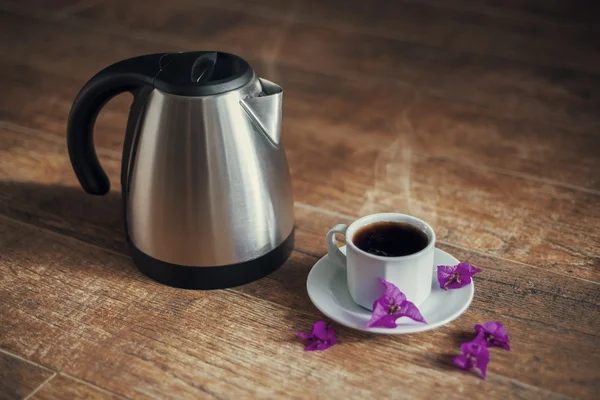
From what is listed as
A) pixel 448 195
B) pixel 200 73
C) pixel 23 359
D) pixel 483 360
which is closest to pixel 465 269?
pixel 483 360

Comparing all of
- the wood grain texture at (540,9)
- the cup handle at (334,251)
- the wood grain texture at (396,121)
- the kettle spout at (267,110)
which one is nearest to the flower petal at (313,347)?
the cup handle at (334,251)

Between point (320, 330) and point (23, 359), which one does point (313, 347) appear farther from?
point (23, 359)


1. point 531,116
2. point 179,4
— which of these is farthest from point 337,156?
point 179,4

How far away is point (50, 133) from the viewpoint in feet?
4.18

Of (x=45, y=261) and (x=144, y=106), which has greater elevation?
(x=144, y=106)

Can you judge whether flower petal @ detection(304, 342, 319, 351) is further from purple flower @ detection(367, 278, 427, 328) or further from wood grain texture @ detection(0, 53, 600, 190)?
wood grain texture @ detection(0, 53, 600, 190)

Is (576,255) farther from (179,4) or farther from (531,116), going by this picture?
(179,4)

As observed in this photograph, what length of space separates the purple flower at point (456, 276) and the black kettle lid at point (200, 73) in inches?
11.6

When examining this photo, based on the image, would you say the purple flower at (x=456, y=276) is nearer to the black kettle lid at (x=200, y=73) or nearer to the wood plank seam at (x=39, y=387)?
the black kettle lid at (x=200, y=73)

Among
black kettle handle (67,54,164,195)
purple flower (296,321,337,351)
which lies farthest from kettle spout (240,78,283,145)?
purple flower (296,321,337,351)

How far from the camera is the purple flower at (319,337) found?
816mm

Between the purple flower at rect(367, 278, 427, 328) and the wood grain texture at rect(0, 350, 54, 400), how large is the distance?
32cm

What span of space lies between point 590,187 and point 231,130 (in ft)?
1.78

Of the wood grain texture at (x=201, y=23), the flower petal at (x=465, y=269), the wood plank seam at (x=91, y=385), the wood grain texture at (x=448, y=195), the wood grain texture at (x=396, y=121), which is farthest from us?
the wood grain texture at (x=201, y=23)
